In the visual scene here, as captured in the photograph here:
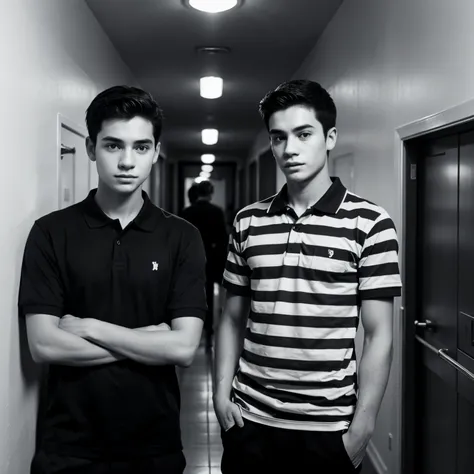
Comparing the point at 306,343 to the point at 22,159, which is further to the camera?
the point at 22,159

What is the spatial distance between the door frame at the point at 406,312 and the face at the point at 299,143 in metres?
0.99

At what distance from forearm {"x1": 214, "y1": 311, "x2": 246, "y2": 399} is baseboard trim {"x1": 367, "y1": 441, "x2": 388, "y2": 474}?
1544 millimetres

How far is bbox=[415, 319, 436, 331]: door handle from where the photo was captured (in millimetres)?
2514

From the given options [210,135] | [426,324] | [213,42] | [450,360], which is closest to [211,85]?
[213,42]

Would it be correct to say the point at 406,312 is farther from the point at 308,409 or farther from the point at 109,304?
the point at 109,304

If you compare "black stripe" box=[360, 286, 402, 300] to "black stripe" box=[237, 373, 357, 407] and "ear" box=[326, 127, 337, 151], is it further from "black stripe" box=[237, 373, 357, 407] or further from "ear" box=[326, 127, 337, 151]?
"ear" box=[326, 127, 337, 151]

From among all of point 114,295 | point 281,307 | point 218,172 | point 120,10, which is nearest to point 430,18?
point 281,307

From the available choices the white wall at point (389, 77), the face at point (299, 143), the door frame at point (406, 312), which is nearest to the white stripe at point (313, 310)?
the face at point (299, 143)

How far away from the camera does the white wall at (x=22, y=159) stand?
1.87 metres

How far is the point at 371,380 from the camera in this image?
1588 mm

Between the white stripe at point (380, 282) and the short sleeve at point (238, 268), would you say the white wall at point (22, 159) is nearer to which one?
the short sleeve at point (238, 268)

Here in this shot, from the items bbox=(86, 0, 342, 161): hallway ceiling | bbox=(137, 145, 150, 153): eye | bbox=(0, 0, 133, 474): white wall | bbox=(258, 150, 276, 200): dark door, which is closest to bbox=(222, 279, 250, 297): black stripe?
bbox=(137, 145, 150, 153): eye

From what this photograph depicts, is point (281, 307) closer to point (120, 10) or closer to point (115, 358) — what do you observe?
point (115, 358)

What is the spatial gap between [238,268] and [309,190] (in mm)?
303
